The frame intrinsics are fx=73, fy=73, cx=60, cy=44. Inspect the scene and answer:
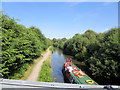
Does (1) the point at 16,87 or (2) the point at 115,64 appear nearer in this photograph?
(1) the point at 16,87

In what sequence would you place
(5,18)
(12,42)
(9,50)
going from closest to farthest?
(9,50), (12,42), (5,18)

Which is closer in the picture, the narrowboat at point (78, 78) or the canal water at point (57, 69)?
the narrowboat at point (78, 78)

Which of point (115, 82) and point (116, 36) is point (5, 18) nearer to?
point (116, 36)

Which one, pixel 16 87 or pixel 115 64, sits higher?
pixel 16 87

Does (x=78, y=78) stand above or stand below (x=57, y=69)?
above

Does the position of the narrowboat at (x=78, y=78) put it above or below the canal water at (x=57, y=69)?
above

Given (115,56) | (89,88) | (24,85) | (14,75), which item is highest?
(24,85)

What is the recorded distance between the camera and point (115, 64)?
1049cm

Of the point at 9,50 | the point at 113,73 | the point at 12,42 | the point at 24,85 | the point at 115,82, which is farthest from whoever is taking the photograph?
the point at 115,82

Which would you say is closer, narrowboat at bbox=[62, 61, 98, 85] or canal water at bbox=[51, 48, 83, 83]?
narrowboat at bbox=[62, 61, 98, 85]

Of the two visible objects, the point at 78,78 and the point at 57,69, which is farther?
the point at 57,69

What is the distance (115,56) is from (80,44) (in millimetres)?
18654

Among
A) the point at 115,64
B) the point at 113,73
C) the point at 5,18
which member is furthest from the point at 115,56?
the point at 5,18

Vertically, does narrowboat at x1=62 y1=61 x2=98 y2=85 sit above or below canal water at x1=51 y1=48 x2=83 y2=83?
above
